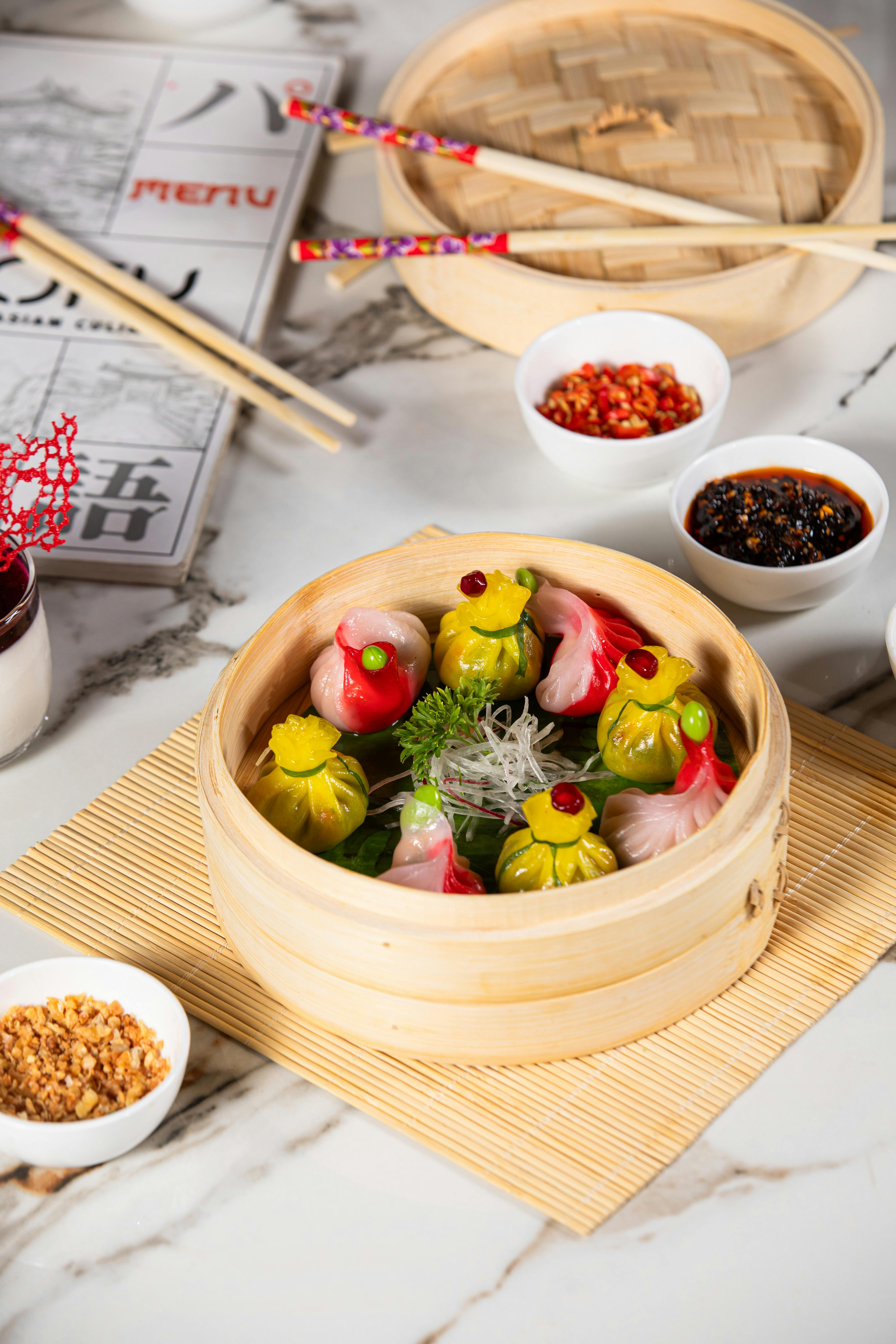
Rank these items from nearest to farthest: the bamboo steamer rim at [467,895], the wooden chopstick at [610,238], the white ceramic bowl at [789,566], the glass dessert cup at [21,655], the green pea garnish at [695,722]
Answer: the bamboo steamer rim at [467,895] < the green pea garnish at [695,722] < the glass dessert cup at [21,655] < the white ceramic bowl at [789,566] < the wooden chopstick at [610,238]

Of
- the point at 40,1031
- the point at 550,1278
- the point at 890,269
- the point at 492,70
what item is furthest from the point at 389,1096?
the point at 492,70

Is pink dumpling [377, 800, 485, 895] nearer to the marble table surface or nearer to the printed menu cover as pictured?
the marble table surface

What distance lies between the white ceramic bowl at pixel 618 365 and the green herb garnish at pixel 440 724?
500mm

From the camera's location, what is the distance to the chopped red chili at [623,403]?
1.70m

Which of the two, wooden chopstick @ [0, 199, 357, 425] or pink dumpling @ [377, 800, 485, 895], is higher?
pink dumpling @ [377, 800, 485, 895]

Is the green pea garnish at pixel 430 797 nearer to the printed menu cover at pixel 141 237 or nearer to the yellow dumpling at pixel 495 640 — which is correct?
the yellow dumpling at pixel 495 640

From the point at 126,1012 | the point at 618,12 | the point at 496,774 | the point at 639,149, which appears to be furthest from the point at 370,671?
the point at 618,12

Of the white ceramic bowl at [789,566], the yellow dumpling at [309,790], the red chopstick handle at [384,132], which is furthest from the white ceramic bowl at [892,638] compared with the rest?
the red chopstick handle at [384,132]

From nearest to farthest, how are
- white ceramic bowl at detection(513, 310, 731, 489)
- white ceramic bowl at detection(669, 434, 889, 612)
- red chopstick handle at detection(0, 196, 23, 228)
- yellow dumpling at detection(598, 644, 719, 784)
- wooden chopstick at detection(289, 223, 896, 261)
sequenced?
yellow dumpling at detection(598, 644, 719, 784) < white ceramic bowl at detection(669, 434, 889, 612) < white ceramic bowl at detection(513, 310, 731, 489) < wooden chopstick at detection(289, 223, 896, 261) < red chopstick handle at detection(0, 196, 23, 228)

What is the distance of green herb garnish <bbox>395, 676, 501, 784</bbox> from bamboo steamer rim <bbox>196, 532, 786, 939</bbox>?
19 centimetres

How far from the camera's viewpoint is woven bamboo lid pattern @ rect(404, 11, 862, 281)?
1923 millimetres

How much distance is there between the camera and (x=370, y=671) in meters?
1.25

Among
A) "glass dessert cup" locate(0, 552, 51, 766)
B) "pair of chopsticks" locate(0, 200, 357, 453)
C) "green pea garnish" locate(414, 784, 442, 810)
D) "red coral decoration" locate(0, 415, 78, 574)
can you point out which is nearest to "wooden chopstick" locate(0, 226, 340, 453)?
"pair of chopsticks" locate(0, 200, 357, 453)

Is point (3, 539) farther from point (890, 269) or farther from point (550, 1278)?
point (890, 269)
